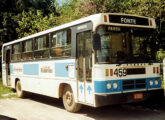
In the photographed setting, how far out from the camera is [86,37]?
7.74 meters

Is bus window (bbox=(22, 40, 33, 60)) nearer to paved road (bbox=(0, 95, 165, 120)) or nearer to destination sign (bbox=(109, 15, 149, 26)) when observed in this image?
paved road (bbox=(0, 95, 165, 120))

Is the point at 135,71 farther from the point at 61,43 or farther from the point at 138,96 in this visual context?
the point at 61,43

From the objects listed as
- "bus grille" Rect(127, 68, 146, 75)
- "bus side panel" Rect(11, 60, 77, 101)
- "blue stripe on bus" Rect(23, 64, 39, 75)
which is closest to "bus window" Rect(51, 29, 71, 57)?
"bus side panel" Rect(11, 60, 77, 101)

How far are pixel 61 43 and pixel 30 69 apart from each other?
3.28 meters

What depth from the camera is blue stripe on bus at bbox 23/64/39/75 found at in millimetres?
11133

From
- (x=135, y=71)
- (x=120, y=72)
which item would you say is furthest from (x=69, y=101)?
(x=135, y=71)

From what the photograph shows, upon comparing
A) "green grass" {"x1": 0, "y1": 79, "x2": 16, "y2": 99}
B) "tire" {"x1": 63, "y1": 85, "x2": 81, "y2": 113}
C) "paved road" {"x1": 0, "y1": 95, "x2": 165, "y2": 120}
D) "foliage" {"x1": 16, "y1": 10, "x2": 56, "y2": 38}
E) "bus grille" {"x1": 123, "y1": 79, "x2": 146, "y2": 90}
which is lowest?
"green grass" {"x1": 0, "y1": 79, "x2": 16, "y2": 99}

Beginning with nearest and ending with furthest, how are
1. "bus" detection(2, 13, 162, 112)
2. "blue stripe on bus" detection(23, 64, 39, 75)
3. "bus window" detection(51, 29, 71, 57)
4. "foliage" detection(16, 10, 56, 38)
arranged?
"bus" detection(2, 13, 162, 112), "bus window" detection(51, 29, 71, 57), "blue stripe on bus" detection(23, 64, 39, 75), "foliage" detection(16, 10, 56, 38)

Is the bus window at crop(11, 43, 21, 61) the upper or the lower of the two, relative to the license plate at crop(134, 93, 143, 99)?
upper

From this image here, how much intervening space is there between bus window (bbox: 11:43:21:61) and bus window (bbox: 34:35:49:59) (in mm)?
2341

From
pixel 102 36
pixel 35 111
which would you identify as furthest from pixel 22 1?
pixel 102 36

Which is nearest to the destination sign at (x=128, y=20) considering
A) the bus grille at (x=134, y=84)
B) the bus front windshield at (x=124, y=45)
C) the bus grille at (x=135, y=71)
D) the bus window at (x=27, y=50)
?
the bus front windshield at (x=124, y=45)

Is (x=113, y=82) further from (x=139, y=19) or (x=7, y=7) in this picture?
(x=7, y=7)

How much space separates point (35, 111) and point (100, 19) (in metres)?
4.30
